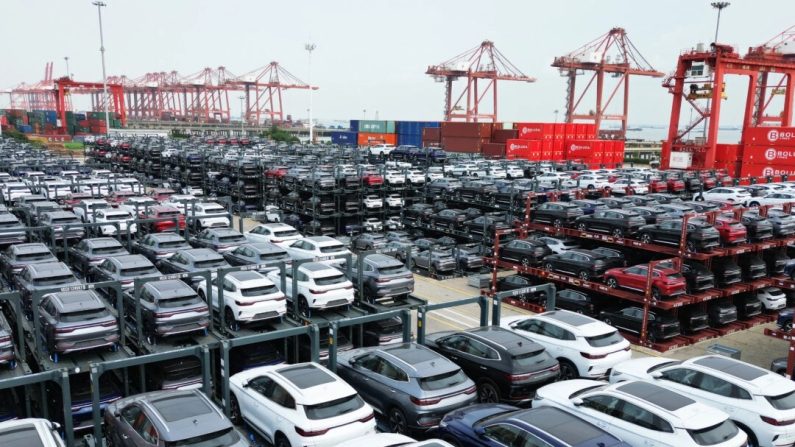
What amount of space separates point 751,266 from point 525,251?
7190 mm

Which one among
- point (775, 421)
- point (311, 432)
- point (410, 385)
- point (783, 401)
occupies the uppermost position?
point (410, 385)

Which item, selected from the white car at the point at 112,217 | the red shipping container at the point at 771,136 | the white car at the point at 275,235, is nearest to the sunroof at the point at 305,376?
the white car at the point at 275,235

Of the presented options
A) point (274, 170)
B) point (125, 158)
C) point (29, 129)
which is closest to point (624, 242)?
point (274, 170)

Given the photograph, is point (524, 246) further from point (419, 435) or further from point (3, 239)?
point (3, 239)

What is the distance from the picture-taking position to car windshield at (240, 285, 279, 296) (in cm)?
1303

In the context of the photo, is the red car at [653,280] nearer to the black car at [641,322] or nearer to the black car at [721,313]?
the black car at [641,322]

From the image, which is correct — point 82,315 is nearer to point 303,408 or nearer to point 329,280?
point 303,408

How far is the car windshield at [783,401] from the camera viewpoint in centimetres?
998

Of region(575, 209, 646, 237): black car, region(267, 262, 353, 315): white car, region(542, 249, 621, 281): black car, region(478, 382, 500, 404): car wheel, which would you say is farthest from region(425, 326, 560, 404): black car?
region(575, 209, 646, 237): black car

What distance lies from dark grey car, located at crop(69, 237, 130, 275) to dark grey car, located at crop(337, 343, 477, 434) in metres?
9.45

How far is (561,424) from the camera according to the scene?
815cm

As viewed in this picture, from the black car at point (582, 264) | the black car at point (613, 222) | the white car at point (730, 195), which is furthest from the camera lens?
the white car at point (730, 195)

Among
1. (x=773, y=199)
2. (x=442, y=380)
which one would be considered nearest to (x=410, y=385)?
(x=442, y=380)

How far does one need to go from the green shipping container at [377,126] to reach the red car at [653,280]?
70.9m
